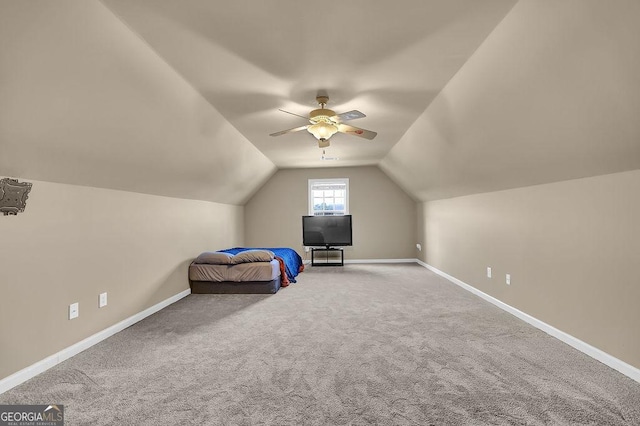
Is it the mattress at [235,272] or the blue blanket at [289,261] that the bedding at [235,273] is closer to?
the mattress at [235,272]

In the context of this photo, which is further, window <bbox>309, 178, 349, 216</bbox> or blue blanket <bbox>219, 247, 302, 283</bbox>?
window <bbox>309, 178, 349, 216</bbox>

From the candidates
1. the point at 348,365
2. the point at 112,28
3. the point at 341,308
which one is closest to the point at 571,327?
the point at 348,365

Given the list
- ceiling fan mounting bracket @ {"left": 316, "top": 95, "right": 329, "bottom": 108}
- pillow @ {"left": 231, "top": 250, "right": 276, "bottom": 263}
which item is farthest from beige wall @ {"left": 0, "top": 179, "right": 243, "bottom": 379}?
ceiling fan mounting bracket @ {"left": 316, "top": 95, "right": 329, "bottom": 108}

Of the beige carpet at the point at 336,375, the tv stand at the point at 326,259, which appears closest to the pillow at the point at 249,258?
the beige carpet at the point at 336,375

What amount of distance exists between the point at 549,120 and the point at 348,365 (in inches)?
99.4

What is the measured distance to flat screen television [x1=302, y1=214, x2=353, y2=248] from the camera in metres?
7.71

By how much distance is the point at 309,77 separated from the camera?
296 cm

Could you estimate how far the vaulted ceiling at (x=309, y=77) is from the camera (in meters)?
1.83

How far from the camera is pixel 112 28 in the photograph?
2.05m

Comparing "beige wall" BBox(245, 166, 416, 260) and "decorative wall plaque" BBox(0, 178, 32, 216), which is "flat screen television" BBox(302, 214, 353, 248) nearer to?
"beige wall" BBox(245, 166, 416, 260)

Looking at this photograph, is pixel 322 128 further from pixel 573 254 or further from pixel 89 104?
pixel 573 254

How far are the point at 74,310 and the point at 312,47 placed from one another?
309cm

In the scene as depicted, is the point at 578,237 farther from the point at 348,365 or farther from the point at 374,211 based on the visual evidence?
the point at 374,211

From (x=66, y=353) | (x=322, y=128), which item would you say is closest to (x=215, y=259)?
(x=66, y=353)
